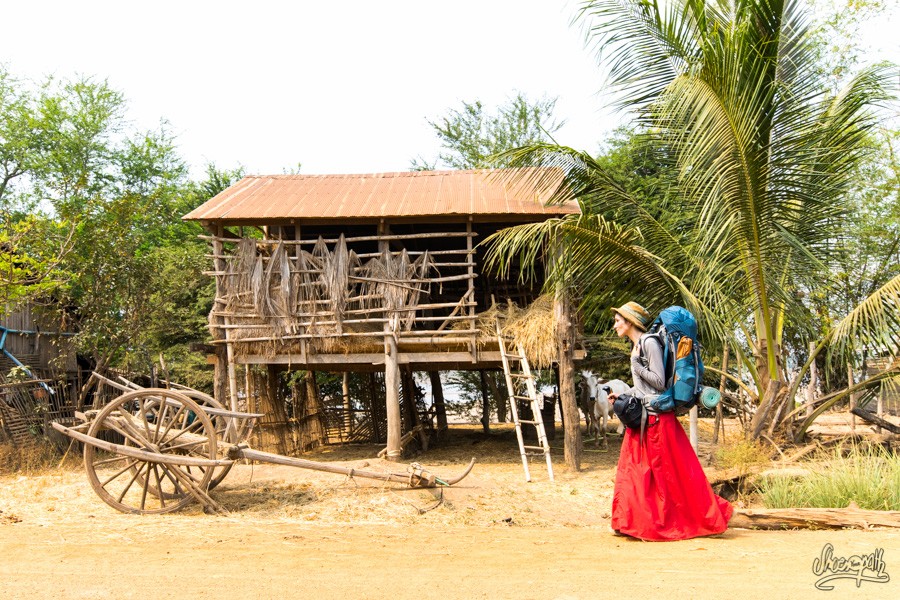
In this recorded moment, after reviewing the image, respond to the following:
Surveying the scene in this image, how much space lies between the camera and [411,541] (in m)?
6.42

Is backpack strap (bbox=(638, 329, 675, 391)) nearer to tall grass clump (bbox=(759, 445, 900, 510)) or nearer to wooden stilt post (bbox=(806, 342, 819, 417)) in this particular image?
tall grass clump (bbox=(759, 445, 900, 510))

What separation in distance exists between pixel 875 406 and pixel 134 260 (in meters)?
16.9

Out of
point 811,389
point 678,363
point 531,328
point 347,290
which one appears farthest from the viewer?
point 811,389

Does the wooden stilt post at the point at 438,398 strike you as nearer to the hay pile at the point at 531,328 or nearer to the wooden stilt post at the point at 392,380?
the wooden stilt post at the point at 392,380

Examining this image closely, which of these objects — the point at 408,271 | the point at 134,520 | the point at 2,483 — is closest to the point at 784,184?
the point at 408,271

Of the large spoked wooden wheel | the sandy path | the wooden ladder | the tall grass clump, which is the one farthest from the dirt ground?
the tall grass clump

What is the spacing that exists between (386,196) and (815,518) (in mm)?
8692

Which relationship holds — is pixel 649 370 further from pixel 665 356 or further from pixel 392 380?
pixel 392 380

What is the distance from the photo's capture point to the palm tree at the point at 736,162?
26.7 feet

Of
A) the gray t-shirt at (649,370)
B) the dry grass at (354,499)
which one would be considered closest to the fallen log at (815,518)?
the gray t-shirt at (649,370)

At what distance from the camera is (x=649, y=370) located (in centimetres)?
580

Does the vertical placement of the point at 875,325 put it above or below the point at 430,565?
above

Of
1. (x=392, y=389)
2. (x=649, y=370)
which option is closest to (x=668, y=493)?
(x=649, y=370)

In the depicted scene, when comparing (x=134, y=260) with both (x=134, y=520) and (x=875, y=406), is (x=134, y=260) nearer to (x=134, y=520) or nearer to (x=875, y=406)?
(x=134, y=520)
